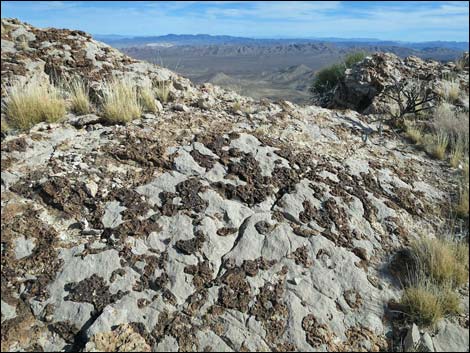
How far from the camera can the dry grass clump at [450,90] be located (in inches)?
318

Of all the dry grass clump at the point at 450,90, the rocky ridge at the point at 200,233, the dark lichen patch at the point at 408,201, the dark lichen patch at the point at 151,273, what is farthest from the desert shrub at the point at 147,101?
the dry grass clump at the point at 450,90

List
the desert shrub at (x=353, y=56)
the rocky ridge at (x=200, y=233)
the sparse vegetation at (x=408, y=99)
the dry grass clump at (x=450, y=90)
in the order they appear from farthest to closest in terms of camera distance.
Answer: the desert shrub at (x=353, y=56) → the dry grass clump at (x=450, y=90) → the sparse vegetation at (x=408, y=99) → the rocky ridge at (x=200, y=233)

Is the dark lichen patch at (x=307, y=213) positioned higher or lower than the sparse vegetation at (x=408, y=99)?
lower

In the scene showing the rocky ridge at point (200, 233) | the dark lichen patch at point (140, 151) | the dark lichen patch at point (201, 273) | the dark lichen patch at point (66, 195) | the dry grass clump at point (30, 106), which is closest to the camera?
the rocky ridge at point (200, 233)

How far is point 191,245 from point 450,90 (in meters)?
6.89

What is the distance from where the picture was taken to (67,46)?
669cm

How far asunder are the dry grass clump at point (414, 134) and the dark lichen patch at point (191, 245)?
427cm

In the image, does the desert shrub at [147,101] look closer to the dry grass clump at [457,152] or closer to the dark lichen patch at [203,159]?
the dark lichen patch at [203,159]

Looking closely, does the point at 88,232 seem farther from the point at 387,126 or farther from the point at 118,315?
the point at 387,126

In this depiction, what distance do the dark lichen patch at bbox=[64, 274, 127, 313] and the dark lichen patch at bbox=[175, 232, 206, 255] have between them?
666mm

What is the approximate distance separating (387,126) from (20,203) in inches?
230

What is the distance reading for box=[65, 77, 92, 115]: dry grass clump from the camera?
5.55 metres

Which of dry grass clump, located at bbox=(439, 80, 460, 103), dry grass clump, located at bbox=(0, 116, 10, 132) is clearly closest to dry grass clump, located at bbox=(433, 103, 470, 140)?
dry grass clump, located at bbox=(439, 80, 460, 103)

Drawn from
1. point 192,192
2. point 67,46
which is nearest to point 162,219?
point 192,192
